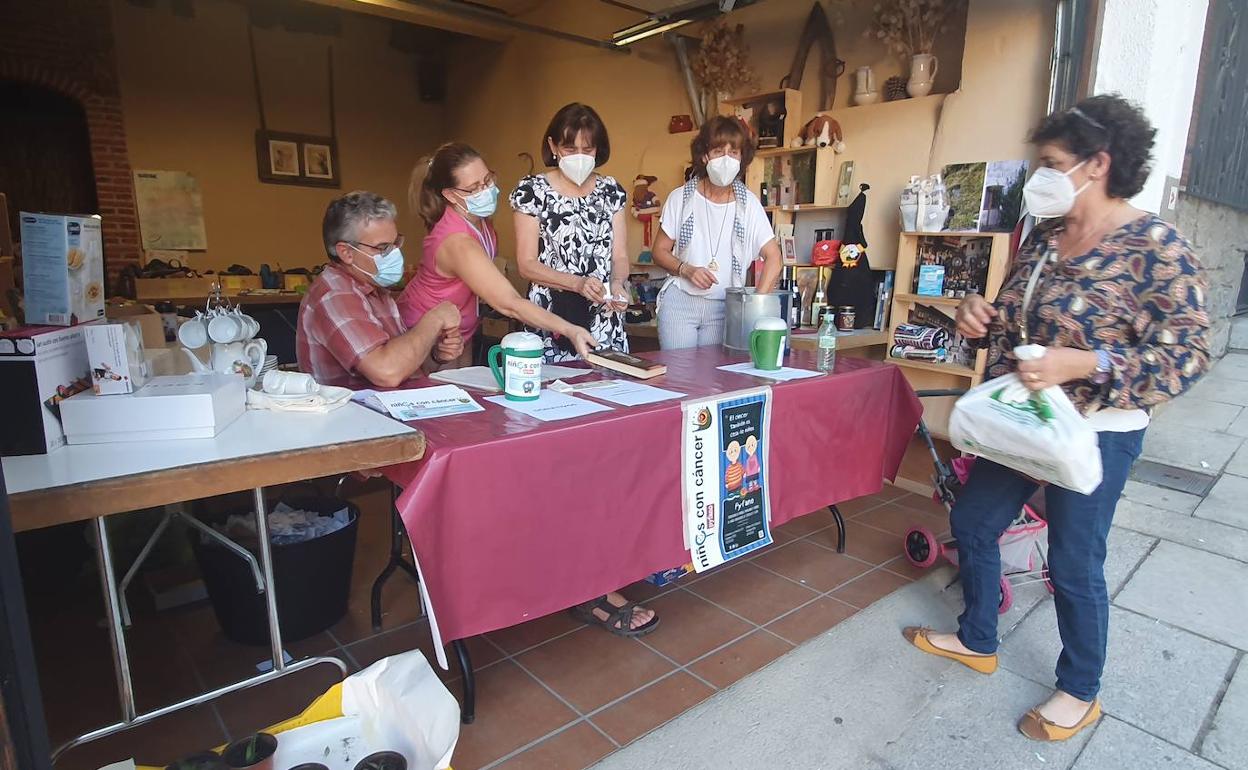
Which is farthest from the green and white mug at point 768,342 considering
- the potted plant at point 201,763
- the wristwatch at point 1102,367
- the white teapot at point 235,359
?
the potted plant at point 201,763

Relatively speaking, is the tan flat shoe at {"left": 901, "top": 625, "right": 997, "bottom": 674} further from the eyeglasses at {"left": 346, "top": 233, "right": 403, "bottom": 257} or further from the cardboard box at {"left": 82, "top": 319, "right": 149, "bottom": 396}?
the cardboard box at {"left": 82, "top": 319, "right": 149, "bottom": 396}

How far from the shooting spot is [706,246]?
2.87 metres

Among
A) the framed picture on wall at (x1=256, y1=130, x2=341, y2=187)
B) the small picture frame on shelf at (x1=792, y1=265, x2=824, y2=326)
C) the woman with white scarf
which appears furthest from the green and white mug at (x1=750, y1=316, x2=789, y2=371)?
the framed picture on wall at (x1=256, y1=130, x2=341, y2=187)

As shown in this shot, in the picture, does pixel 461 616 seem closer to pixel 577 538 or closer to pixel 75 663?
pixel 577 538

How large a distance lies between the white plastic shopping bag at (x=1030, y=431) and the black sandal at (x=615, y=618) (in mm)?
1070

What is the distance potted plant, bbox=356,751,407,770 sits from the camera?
975 mm

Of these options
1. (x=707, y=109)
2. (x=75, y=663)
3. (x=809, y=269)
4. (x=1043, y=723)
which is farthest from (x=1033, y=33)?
(x=75, y=663)

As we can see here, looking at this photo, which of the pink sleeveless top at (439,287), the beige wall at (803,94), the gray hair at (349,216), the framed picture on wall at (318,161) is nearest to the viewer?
the gray hair at (349,216)

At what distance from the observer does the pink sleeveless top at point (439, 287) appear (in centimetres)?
213

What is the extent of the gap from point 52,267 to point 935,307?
12.0 ft

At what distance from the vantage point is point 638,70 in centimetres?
536

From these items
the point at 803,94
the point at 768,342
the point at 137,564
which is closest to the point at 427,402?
the point at 137,564

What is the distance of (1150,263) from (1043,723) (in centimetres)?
111

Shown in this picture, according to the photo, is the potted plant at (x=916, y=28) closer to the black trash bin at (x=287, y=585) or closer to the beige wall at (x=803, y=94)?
the beige wall at (x=803, y=94)
